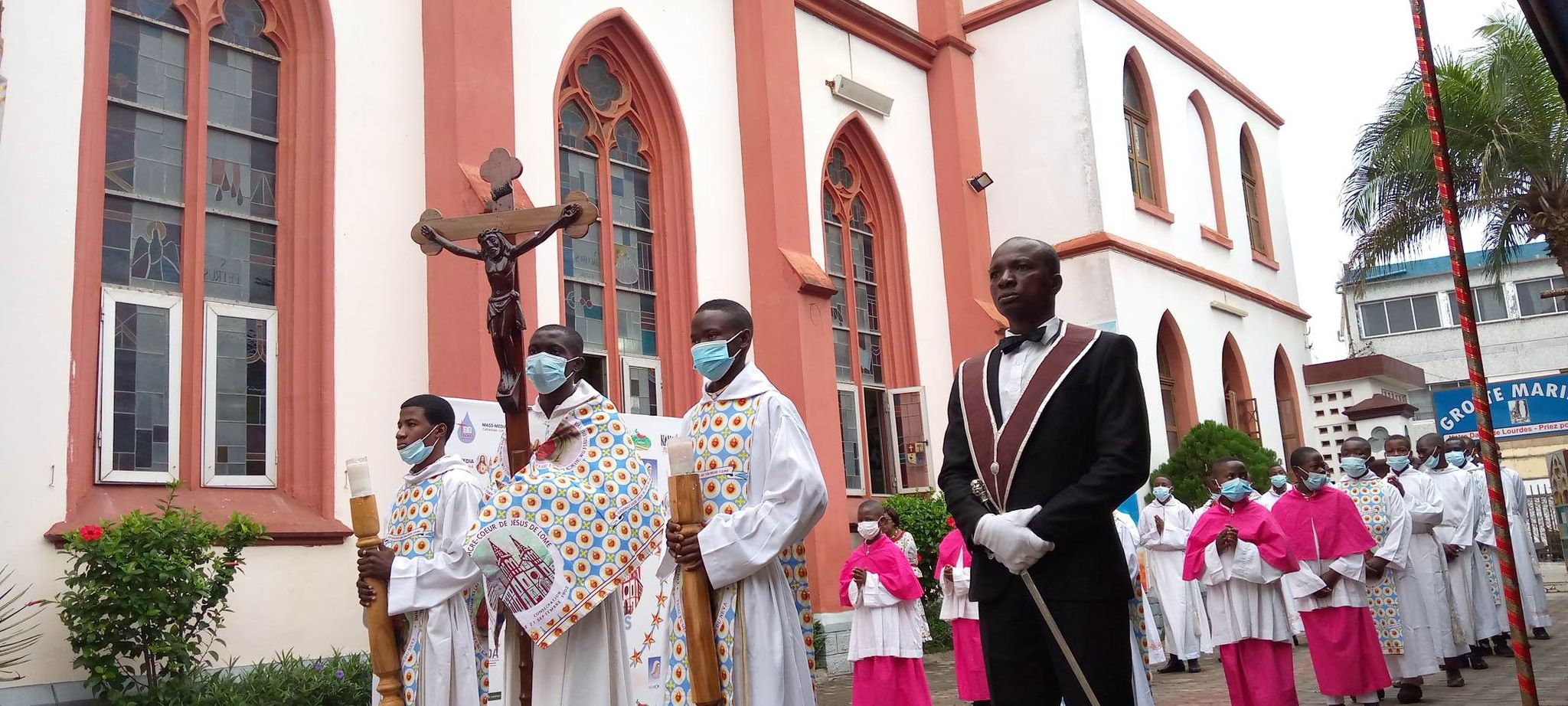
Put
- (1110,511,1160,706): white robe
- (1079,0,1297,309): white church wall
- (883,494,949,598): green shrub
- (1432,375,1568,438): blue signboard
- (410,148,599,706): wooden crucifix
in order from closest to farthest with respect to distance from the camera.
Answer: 1. (1110,511,1160,706): white robe
2. (410,148,599,706): wooden crucifix
3. (1432,375,1568,438): blue signboard
4. (883,494,949,598): green shrub
5. (1079,0,1297,309): white church wall

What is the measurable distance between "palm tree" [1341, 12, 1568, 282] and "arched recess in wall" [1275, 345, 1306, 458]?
4.64 meters

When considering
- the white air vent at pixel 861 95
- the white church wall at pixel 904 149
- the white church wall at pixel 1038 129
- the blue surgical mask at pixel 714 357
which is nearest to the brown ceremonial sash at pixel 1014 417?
the blue surgical mask at pixel 714 357

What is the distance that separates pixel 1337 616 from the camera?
9492mm

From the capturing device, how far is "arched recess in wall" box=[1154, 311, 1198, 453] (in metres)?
20.7

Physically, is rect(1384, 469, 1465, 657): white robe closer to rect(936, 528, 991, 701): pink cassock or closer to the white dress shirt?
rect(936, 528, 991, 701): pink cassock

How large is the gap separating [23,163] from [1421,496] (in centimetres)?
1189

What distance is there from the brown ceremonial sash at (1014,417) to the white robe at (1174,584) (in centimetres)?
1039

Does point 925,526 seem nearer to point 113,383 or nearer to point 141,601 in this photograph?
point 113,383

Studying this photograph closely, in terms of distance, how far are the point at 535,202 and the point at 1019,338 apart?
29.8 feet

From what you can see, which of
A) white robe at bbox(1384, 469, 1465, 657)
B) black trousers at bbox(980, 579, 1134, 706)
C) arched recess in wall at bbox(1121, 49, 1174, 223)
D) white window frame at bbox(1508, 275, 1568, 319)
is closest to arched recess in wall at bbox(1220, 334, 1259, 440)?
Result: arched recess in wall at bbox(1121, 49, 1174, 223)

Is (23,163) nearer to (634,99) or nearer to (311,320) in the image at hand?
(311,320)

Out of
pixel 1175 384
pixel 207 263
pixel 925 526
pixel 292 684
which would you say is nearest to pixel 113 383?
pixel 207 263

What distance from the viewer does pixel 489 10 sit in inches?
482

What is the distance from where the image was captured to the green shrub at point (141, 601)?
822cm
